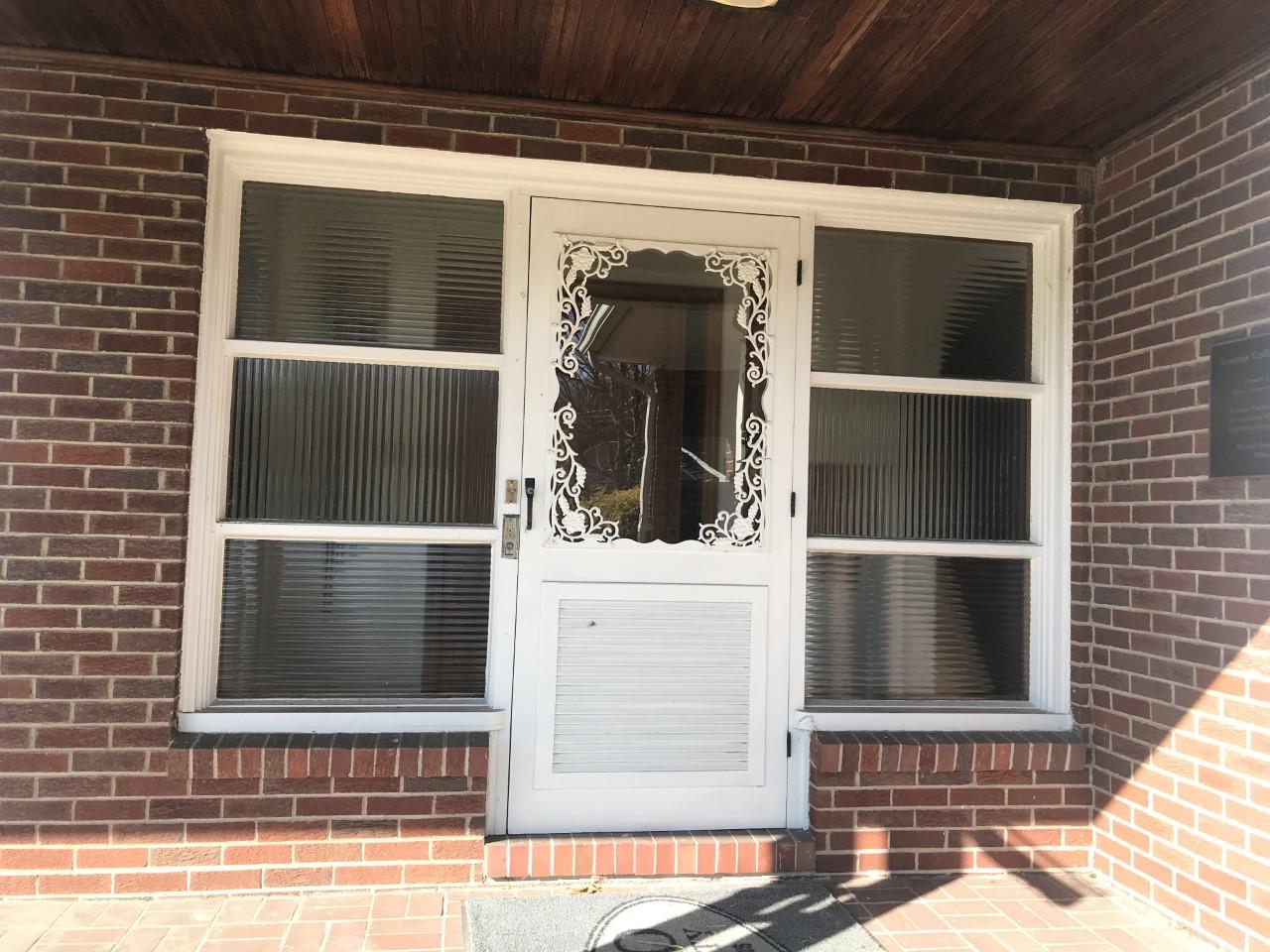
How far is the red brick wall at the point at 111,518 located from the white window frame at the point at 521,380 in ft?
0.34

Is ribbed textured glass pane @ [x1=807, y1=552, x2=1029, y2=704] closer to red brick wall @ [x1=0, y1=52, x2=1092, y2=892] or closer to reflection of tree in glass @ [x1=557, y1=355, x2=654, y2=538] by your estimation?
reflection of tree in glass @ [x1=557, y1=355, x2=654, y2=538]

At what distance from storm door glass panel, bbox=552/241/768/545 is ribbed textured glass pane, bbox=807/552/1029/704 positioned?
41 centimetres

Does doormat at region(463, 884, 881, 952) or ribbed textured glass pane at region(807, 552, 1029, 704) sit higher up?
ribbed textured glass pane at region(807, 552, 1029, 704)

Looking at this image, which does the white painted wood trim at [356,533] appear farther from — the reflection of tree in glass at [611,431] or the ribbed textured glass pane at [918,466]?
the ribbed textured glass pane at [918,466]

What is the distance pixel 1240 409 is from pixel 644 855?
7.66 ft

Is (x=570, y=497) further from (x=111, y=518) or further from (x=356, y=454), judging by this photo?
(x=111, y=518)

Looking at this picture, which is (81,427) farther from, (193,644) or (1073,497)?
(1073,497)

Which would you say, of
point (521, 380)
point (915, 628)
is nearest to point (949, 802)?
point (915, 628)

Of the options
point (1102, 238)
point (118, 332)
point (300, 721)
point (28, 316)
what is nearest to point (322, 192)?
point (118, 332)

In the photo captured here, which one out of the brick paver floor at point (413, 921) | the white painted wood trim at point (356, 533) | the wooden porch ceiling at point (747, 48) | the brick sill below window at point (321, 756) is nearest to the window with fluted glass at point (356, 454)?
the white painted wood trim at point (356, 533)

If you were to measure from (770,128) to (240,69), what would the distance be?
180 cm

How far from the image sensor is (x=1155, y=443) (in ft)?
9.86

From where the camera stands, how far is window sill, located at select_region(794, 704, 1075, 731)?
3.17m

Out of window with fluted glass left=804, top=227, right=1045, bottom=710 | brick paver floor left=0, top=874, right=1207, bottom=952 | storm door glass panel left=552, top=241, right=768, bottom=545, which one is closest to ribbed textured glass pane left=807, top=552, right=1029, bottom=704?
window with fluted glass left=804, top=227, right=1045, bottom=710
